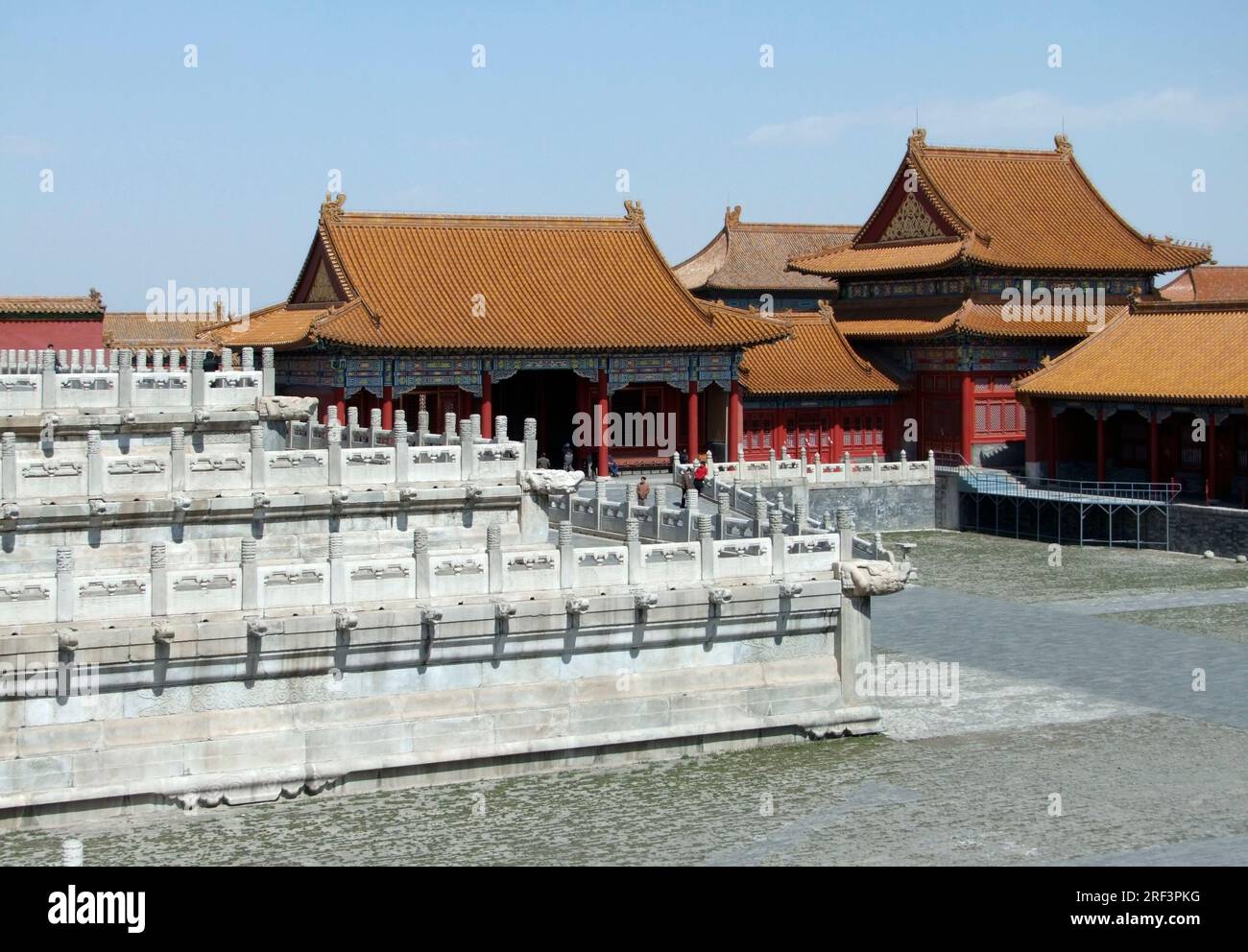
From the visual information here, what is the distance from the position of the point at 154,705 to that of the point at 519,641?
488 cm

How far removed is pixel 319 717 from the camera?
25.3m

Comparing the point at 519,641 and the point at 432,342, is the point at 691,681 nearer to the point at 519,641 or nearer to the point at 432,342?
the point at 519,641

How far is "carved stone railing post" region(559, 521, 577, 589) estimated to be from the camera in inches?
1059

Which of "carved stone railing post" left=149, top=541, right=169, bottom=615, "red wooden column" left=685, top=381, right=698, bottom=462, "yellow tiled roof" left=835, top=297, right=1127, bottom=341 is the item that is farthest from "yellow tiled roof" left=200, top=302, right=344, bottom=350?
"carved stone railing post" left=149, top=541, right=169, bottom=615

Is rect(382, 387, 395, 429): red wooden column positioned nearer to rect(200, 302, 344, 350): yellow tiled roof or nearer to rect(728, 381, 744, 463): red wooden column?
rect(200, 302, 344, 350): yellow tiled roof

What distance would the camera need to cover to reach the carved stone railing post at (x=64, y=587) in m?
23.9

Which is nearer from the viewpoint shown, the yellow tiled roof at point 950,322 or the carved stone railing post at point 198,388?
the carved stone railing post at point 198,388

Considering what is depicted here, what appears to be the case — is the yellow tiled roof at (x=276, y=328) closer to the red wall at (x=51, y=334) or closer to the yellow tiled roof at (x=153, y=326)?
Result: the red wall at (x=51, y=334)

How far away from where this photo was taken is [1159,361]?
2179 inches

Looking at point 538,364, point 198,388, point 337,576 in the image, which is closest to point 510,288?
point 538,364

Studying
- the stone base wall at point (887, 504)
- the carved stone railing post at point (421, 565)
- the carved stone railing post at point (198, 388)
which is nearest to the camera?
the carved stone railing post at point (421, 565)

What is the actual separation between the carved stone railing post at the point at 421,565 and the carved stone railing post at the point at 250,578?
2117mm

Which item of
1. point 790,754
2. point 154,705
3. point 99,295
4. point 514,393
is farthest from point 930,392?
point 154,705

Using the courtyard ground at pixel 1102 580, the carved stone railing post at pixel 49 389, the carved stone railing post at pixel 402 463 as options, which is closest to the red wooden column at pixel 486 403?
the courtyard ground at pixel 1102 580
